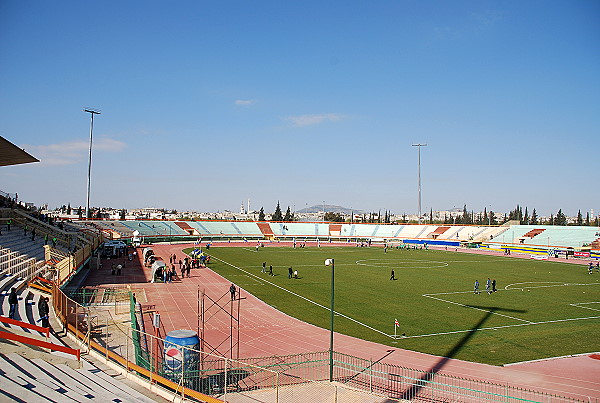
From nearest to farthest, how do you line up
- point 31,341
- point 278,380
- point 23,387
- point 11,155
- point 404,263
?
point 23,387 → point 31,341 → point 278,380 → point 11,155 → point 404,263

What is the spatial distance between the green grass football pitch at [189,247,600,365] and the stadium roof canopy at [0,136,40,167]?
1783cm

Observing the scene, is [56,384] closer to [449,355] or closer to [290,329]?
Answer: [290,329]

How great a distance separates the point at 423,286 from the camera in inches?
1444

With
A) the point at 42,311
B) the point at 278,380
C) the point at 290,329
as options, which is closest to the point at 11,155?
the point at 42,311

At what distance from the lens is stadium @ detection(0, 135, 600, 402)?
12523 millimetres

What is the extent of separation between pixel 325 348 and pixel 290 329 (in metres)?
3.50

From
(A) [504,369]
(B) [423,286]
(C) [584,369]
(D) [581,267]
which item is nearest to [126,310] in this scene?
(A) [504,369]

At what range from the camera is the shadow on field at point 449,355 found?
46.3 ft

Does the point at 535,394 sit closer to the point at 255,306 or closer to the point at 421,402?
the point at 421,402

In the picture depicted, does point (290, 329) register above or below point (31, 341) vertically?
below

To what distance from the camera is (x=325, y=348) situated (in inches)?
756

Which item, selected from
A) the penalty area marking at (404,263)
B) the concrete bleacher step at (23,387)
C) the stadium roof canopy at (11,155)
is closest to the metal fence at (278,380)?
the concrete bleacher step at (23,387)

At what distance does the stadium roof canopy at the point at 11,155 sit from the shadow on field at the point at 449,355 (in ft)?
75.1

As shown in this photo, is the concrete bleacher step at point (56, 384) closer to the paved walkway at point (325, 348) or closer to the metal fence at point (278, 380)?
the metal fence at point (278, 380)
